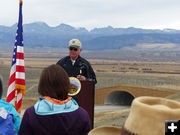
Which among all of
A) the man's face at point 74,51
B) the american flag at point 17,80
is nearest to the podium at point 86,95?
the man's face at point 74,51

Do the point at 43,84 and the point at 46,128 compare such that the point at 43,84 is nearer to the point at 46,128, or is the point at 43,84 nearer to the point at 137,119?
the point at 46,128

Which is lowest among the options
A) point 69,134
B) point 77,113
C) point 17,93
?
point 17,93

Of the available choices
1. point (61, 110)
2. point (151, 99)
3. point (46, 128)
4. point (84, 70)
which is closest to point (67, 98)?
point (61, 110)

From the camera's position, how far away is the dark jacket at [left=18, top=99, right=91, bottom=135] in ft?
7.77

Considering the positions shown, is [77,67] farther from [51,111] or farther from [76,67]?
[51,111]

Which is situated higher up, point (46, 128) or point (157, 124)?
point (157, 124)

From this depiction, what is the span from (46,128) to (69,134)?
0.19 m

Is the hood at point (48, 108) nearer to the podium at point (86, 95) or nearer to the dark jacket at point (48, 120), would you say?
the dark jacket at point (48, 120)

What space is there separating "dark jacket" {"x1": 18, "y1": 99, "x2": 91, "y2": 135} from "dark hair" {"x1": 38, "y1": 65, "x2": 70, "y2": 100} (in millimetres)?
78

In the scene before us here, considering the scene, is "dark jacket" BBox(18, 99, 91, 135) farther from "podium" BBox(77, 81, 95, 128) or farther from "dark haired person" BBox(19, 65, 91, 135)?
"podium" BBox(77, 81, 95, 128)

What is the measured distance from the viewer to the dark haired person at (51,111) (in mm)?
2369

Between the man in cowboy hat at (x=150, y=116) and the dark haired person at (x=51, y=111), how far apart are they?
0.84 m

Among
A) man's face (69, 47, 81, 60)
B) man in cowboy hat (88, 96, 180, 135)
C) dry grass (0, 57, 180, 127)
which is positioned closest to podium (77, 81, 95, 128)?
man's face (69, 47, 81, 60)

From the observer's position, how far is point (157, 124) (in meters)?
1.51
